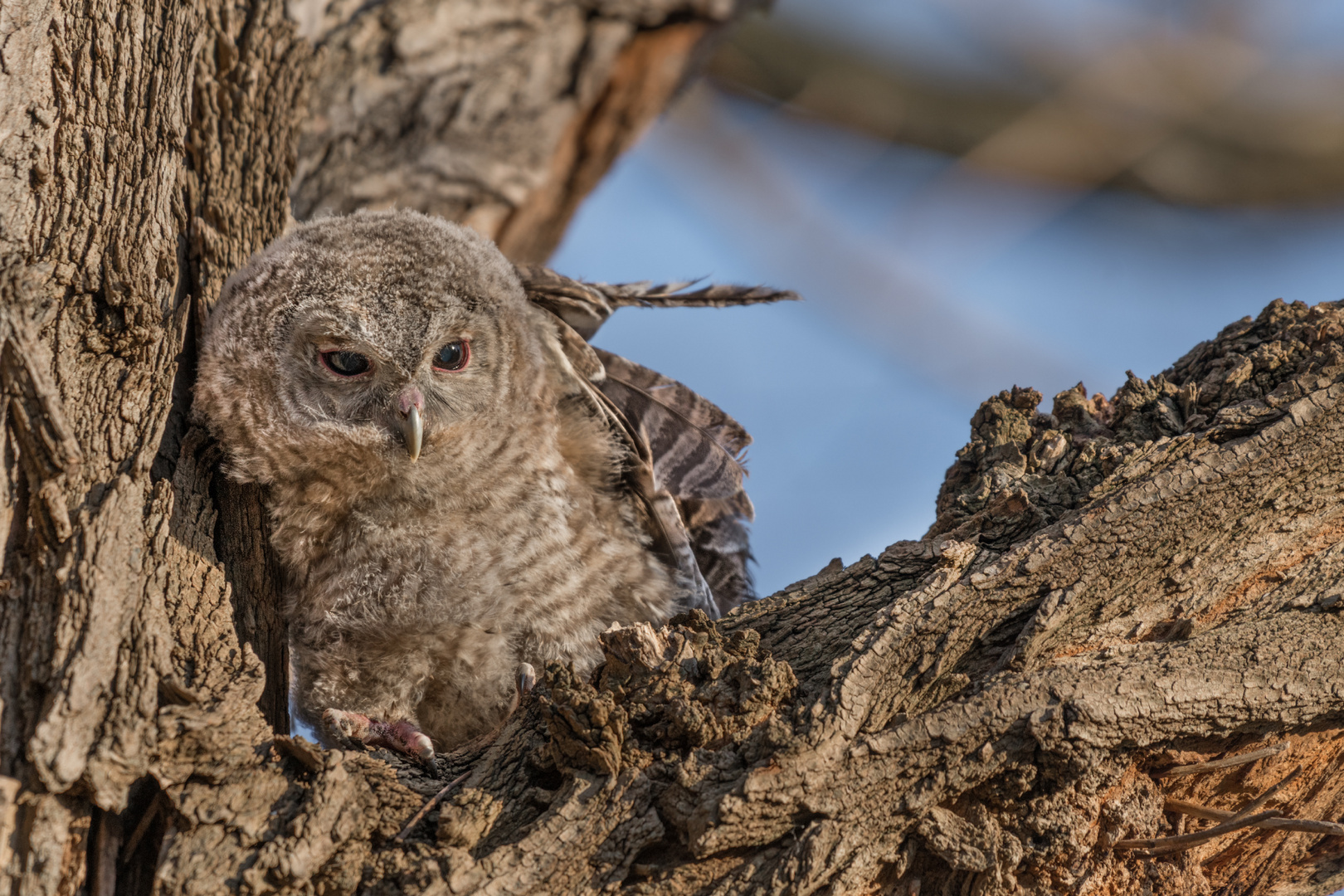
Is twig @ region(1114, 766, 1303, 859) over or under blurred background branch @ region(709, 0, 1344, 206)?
under

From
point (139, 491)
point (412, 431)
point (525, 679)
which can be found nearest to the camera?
point (139, 491)

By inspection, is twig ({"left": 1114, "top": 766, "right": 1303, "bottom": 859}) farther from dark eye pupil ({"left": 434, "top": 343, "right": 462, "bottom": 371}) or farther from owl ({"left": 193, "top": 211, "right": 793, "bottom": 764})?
dark eye pupil ({"left": 434, "top": 343, "right": 462, "bottom": 371})

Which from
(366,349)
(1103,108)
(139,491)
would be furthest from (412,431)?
(1103,108)

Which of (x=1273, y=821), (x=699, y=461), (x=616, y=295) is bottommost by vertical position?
(x=1273, y=821)

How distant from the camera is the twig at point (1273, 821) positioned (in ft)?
5.84

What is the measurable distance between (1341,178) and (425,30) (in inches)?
176

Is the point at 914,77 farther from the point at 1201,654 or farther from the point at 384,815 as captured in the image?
the point at 384,815

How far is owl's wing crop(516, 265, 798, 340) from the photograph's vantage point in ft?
10.3

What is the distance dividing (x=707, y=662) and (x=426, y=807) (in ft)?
1.63

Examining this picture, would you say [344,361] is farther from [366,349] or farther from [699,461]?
[699,461]

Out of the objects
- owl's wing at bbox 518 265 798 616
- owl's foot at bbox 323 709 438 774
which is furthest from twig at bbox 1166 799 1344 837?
owl's wing at bbox 518 265 798 616

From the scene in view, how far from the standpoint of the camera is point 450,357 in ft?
9.77

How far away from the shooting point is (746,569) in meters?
3.48

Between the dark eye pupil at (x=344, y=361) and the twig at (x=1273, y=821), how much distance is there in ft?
6.91
